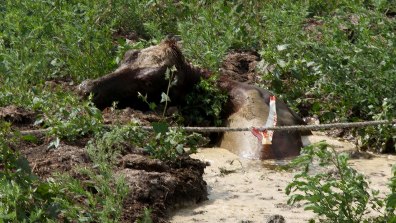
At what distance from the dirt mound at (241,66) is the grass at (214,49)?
113 millimetres

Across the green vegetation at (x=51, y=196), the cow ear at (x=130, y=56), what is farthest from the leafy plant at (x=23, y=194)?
the cow ear at (x=130, y=56)

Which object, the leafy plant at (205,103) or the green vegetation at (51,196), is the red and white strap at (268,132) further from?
the green vegetation at (51,196)

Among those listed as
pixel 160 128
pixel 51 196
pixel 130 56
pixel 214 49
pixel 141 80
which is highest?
pixel 214 49

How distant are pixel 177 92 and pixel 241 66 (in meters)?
1.41

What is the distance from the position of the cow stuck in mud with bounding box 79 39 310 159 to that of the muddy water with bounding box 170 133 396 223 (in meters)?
0.20

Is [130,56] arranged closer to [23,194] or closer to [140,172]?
[140,172]

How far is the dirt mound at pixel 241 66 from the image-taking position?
29.3 ft

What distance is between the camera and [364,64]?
7.77m

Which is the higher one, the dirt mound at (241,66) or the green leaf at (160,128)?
the dirt mound at (241,66)

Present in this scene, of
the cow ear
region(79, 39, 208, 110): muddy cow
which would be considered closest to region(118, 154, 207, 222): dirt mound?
region(79, 39, 208, 110): muddy cow

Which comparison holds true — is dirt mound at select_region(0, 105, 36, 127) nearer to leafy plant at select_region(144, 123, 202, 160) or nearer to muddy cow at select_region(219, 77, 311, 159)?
leafy plant at select_region(144, 123, 202, 160)

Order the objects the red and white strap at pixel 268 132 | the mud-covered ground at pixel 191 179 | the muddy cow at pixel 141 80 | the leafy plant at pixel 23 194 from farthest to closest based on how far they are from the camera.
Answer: the muddy cow at pixel 141 80, the red and white strap at pixel 268 132, the mud-covered ground at pixel 191 179, the leafy plant at pixel 23 194

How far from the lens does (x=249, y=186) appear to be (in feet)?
22.0

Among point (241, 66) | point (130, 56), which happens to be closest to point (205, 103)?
point (130, 56)
